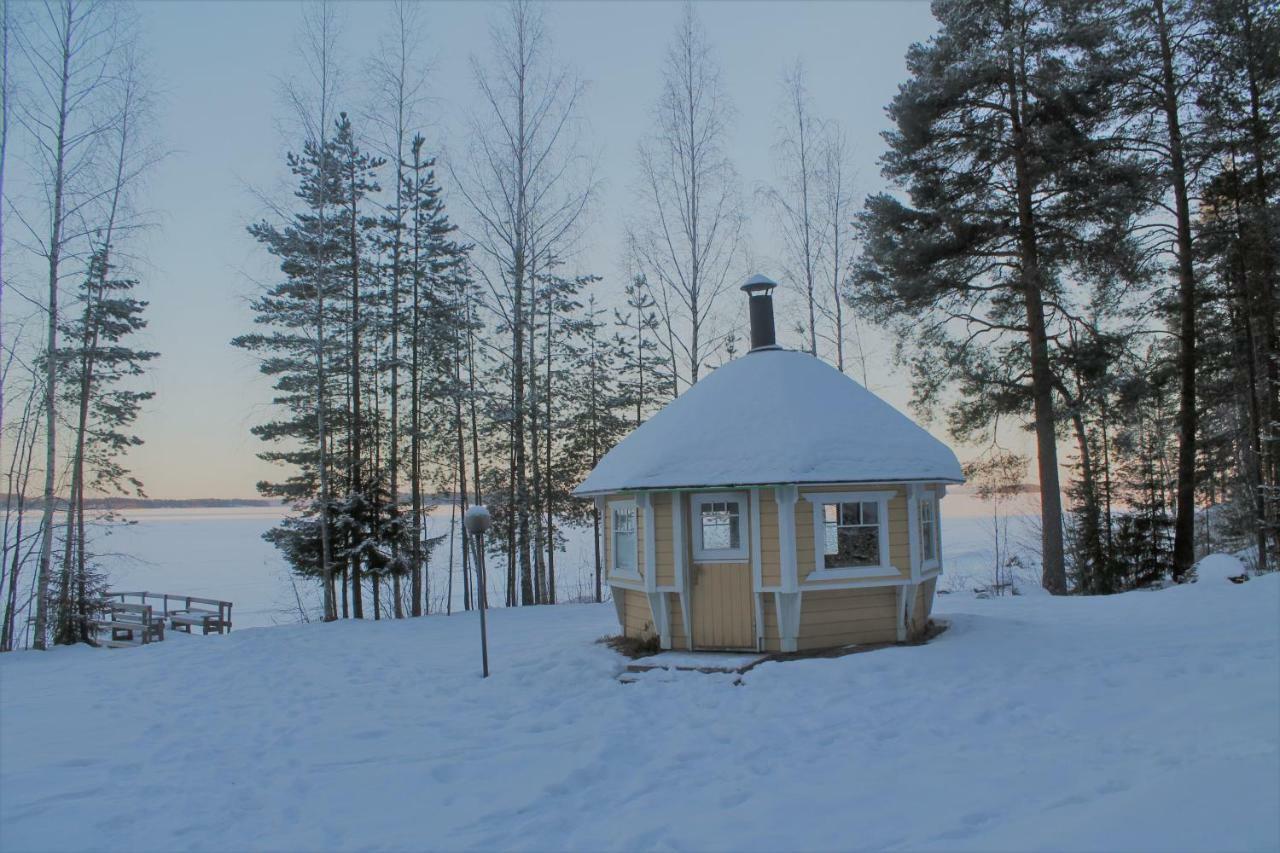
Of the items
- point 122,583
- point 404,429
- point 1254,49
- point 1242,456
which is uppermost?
point 1254,49

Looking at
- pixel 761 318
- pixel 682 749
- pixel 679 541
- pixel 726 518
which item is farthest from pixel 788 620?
pixel 761 318

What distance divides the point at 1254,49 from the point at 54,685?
22.5 m

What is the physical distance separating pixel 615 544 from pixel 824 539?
127 inches

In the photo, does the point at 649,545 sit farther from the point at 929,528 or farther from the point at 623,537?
the point at 929,528

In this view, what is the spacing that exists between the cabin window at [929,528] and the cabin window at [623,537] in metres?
4.00

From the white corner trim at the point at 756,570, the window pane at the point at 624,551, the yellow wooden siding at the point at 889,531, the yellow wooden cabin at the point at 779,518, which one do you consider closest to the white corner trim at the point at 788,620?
the yellow wooden cabin at the point at 779,518

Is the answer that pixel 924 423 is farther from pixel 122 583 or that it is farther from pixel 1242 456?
pixel 122 583

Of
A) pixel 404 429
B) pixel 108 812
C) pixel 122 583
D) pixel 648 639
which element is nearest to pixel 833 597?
pixel 648 639

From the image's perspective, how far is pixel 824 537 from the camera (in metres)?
9.17

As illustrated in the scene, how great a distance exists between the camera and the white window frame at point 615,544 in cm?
1017

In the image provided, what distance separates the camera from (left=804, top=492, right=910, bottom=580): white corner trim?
916 cm

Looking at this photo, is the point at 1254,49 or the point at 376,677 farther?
the point at 1254,49

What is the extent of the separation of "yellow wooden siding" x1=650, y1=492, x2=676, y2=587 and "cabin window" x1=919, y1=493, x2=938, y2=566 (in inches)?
139

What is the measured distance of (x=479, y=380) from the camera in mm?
21359
